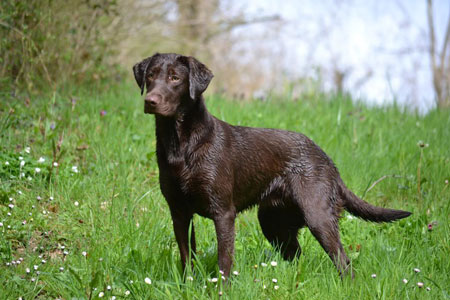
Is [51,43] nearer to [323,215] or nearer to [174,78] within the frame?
[174,78]

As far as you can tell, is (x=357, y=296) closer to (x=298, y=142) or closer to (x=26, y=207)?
(x=298, y=142)

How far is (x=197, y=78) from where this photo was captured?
11.4 ft

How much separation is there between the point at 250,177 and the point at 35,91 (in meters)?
4.09

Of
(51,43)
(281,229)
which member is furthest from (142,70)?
(51,43)

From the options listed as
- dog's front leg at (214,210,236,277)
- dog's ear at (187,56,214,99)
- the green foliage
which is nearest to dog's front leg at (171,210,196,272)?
dog's front leg at (214,210,236,277)

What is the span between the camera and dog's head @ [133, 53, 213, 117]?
3.33m

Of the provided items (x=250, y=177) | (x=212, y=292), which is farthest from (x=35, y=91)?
(x=212, y=292)

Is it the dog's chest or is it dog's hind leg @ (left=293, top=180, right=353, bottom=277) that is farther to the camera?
dog's hind leg @ (left=293, top=180, right=353, bottom=277)

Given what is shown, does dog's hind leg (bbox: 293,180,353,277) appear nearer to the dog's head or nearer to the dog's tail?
the dog's tail

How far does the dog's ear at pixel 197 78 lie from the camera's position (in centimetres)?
343

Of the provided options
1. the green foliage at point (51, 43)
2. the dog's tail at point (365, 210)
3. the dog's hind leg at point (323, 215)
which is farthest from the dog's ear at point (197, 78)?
the green foliage at point (51, 43)

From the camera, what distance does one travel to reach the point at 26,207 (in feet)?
14.7

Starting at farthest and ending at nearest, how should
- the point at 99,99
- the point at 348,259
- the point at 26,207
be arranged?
the point at 99,99 → the point at 26,207 → the point at 348,259

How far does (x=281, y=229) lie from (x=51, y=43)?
4.54 metres
